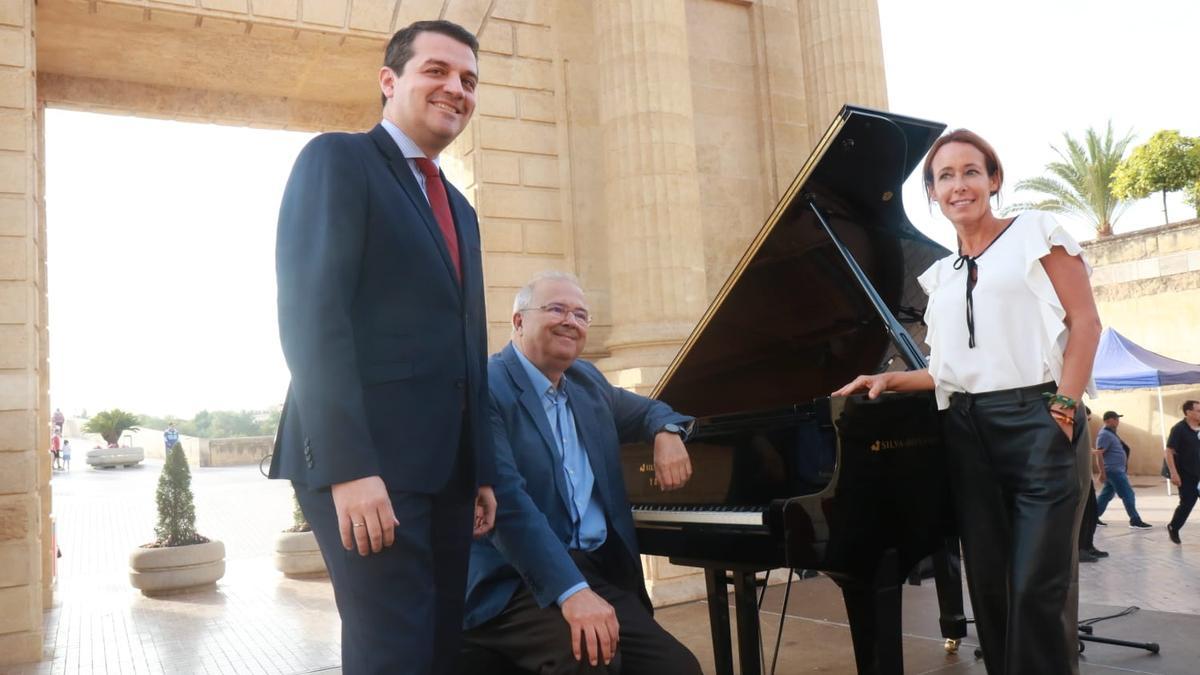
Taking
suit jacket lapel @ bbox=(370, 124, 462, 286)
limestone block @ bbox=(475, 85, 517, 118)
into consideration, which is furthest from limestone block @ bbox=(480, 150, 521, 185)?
suit jacket lapel @ bbox=(370, 124, 462, 286)

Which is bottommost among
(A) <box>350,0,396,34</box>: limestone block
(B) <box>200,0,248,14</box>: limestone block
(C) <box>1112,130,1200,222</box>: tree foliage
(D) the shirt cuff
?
(D) the shirt cuff

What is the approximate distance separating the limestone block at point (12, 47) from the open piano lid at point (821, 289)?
4699 mm

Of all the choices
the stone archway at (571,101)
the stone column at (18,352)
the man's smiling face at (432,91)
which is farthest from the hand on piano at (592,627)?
the stone column at (18,352)

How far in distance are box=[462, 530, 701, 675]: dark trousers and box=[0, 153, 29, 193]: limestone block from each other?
4745mm

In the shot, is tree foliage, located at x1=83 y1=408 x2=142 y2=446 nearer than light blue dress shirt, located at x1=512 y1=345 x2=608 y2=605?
No

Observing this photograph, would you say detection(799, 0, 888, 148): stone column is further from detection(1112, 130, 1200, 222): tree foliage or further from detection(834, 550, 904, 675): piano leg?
detection(1112, 130, 1200, 222): tree foliage

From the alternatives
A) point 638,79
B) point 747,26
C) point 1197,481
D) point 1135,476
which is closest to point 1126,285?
point 1135,476

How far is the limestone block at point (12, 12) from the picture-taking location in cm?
572

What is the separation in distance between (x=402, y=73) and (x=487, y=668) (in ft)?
5.19

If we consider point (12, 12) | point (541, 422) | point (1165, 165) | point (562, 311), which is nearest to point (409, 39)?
point (562, 311)

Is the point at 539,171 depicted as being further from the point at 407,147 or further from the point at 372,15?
the point at 407,147

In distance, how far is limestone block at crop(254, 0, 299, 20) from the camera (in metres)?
6.48

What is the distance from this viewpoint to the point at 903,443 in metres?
2.72

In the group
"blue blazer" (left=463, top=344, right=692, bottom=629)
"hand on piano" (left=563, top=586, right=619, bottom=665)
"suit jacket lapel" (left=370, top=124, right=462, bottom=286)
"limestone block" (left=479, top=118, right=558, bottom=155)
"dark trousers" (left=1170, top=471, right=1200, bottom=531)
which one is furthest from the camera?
"dark trousers" (left=1170, top=471, right=1200, bottom=531)
